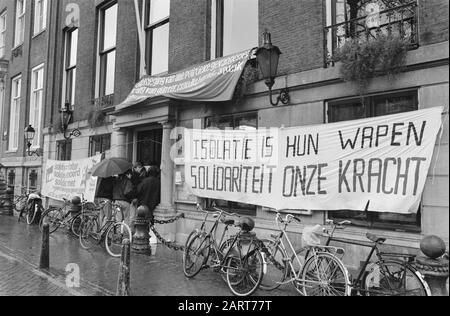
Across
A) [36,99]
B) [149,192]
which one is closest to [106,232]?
[149,192]

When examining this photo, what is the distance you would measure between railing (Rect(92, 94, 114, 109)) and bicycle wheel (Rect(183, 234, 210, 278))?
297 inches

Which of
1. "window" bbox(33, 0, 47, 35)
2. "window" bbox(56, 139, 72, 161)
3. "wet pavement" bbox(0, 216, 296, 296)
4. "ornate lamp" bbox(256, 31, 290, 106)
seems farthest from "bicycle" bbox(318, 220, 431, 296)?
"window" bbox(33, 0, 47, 35)

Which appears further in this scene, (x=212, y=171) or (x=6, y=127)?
(x=6, y=127)

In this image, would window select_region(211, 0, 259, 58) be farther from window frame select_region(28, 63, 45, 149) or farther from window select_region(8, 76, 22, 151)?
window select_region(8, 76, 22, 151)

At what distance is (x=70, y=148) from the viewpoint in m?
15.5

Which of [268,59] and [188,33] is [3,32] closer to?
[188,33]

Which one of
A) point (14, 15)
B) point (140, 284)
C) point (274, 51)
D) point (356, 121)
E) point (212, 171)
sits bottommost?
point (140, 284)

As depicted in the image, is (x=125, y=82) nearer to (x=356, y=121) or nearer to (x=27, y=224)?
(x=27, y=224)

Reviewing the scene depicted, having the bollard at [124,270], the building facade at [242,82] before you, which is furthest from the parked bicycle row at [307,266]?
the bollard at [124,270]

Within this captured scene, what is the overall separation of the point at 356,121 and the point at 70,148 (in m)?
12.0

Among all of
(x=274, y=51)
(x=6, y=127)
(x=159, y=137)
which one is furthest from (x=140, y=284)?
(x=6, y=127)

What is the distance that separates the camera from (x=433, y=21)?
6094 millimetres

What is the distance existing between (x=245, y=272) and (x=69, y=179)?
9536 millimetres

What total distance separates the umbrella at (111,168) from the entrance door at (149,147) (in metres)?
1.35
